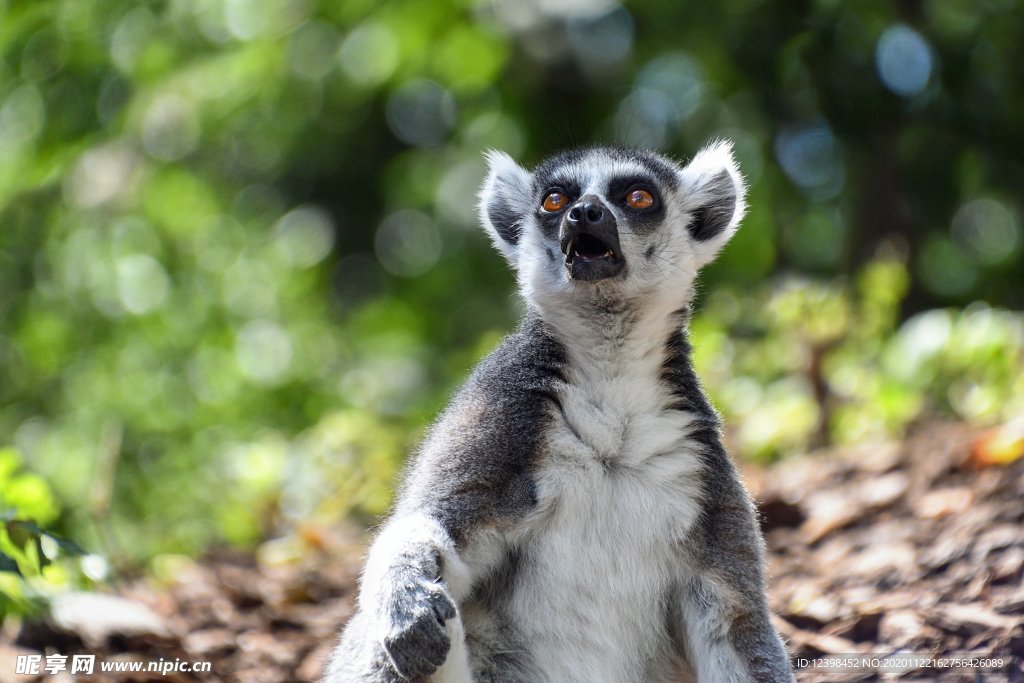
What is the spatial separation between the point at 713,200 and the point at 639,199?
1.67ft

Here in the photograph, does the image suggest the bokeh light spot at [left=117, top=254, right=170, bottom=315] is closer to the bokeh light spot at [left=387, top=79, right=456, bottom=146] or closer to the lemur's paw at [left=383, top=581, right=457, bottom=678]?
the bokeh light spot at [left=387, top=79, right=456, bottom=146]

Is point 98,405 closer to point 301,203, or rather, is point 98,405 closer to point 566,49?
point 301,203

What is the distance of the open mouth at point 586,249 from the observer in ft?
13.3

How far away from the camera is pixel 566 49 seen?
9.16 m

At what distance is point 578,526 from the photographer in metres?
3.59

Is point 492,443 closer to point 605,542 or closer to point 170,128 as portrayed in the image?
point 605,542

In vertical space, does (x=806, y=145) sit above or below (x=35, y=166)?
above

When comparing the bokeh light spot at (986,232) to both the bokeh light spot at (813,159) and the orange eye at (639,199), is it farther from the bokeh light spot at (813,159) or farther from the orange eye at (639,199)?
the orange eye at (639,199)

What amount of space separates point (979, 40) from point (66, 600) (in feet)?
23.3

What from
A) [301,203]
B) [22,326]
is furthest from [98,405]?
[301,203]

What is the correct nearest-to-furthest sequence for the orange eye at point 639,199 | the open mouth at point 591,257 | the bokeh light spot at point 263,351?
the open mouth at point 591,257
the orange eye at point 639,199
the bokeh light spot at point 263,351

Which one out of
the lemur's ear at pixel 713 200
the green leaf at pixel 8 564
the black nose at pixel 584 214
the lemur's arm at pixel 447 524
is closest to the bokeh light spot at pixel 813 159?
the lemur's ear at pixel 713 200

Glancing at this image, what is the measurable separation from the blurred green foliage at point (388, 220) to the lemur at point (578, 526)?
2.83 metres

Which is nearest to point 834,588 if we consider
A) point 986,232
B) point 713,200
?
point 713,200
